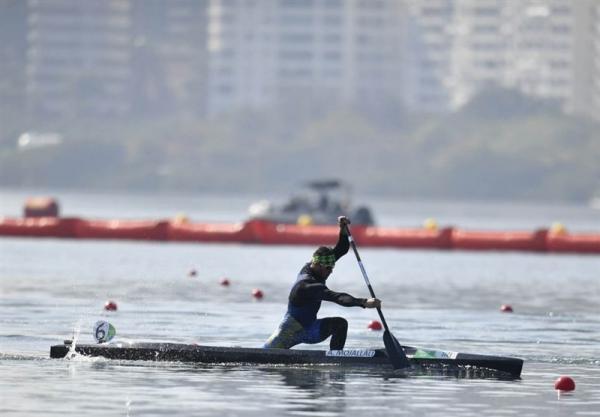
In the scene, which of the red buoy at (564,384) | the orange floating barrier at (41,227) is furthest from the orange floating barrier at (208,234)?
the red buoy at (564,384)

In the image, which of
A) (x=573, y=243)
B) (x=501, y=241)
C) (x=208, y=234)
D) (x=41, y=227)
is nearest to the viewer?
(x=573, y=243)

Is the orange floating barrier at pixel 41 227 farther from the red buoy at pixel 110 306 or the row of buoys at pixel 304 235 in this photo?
the red buoy at pixel 110 306

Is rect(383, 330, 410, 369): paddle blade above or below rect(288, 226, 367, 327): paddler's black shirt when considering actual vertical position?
below

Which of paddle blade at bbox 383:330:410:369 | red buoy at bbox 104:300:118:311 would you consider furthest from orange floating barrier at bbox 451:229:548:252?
paddle blade at bbox 383:330:410:369

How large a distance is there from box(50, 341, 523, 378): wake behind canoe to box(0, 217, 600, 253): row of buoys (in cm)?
4876

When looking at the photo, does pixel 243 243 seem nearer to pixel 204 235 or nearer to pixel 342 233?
pixel 204 235

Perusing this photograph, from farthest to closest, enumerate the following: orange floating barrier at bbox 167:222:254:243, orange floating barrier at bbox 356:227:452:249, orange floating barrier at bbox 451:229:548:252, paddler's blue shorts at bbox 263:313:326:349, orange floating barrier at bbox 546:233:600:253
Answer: orange floating barrier at bbox 167:222:254:243, orange floating barrier at bbox 356:227:452:249, orange floating barrier at bbox 451:229:548:252, orange floating barrier at bbox 546:233:600:253, paddler's blue shorts at bbox 263:313:326:349

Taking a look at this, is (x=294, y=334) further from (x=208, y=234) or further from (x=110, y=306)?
(x=208, y=234)

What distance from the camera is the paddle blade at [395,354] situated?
29.9m

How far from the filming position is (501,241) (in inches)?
→ 3206

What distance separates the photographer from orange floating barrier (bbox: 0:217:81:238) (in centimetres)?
8438

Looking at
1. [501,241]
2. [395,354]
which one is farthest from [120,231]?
[395,354]

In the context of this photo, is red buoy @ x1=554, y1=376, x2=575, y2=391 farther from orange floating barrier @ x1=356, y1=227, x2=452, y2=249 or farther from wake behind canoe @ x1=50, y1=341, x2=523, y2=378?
orange floating barrier @ x1=356, y1=227, x2=452, y2=249

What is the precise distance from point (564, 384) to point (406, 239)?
176ft
